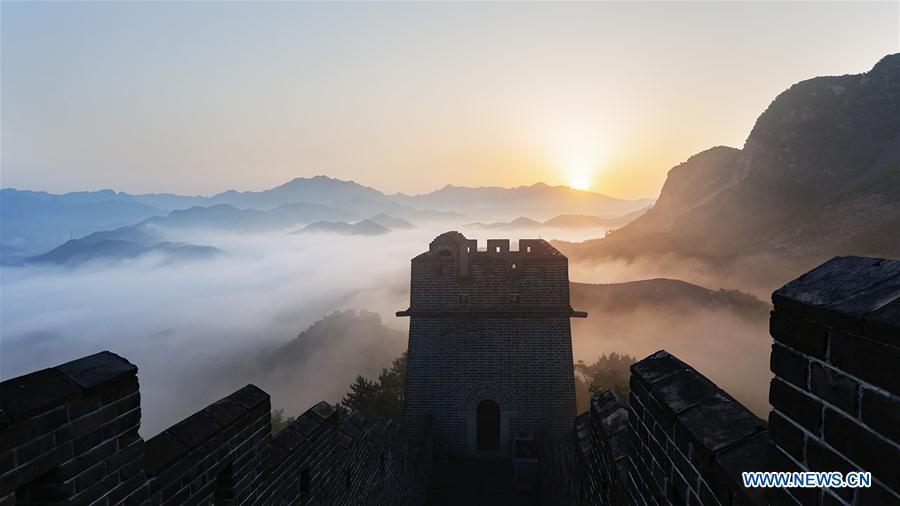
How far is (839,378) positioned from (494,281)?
1270 cm

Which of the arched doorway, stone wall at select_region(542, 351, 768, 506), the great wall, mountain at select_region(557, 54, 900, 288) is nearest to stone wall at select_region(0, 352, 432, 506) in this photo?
the great wall

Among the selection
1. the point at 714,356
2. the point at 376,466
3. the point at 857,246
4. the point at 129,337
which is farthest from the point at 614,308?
the point at 129,337

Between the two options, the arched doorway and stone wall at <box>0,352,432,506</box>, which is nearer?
stone wall at <box>0,352,432,506</box>

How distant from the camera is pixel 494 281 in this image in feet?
46.5

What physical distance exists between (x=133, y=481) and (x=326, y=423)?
3.12 meters

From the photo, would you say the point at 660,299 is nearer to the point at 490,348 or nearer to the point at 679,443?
the point at 490,348

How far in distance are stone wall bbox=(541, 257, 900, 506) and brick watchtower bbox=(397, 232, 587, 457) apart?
438 inches

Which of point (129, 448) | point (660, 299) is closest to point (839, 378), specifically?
point (129, 448)

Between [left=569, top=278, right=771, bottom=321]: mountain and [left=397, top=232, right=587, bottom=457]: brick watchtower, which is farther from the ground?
[left=397, top=232, right=587, bottom=457]: brick watchtower

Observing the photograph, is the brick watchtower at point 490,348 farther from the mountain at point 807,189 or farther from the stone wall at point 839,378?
the mountain at point 807,189

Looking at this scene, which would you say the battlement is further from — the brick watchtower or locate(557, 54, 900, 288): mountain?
locate(557, 54, 900, 288): mountain

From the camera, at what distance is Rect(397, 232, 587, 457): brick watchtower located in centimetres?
1382

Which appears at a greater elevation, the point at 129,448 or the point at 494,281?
the point at 129,448

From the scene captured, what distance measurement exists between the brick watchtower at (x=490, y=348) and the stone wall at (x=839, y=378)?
1231cm
